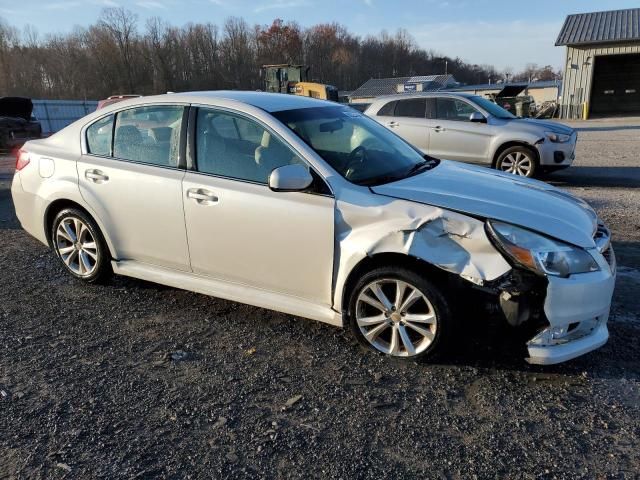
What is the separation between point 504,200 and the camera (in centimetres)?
333

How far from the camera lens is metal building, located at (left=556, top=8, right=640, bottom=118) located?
1137 inches

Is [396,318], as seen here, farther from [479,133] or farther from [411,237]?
[479,133]

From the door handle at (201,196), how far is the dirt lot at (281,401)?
38.0 inches

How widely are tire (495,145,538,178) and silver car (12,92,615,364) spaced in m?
5.59

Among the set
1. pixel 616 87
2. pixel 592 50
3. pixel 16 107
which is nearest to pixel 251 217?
pixel 16 107

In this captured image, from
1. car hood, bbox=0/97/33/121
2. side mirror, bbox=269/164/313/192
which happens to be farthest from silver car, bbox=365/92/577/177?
car hood, bbox=0/97/33/121

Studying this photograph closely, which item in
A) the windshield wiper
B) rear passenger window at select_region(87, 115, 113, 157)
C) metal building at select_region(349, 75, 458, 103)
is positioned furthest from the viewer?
metal building at select_region(349, 75, 458, 103)

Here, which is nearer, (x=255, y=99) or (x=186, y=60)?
(x=255, y=99)

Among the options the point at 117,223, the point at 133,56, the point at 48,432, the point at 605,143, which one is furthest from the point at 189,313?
the point at 133,56

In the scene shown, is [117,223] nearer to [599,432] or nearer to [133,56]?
[599,432]

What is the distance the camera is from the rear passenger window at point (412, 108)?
33.0 feet

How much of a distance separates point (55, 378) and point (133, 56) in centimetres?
8242

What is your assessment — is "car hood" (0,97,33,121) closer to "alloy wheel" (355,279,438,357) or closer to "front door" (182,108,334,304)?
"front door" (182,108,334,304)

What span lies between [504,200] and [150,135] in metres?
2.79
